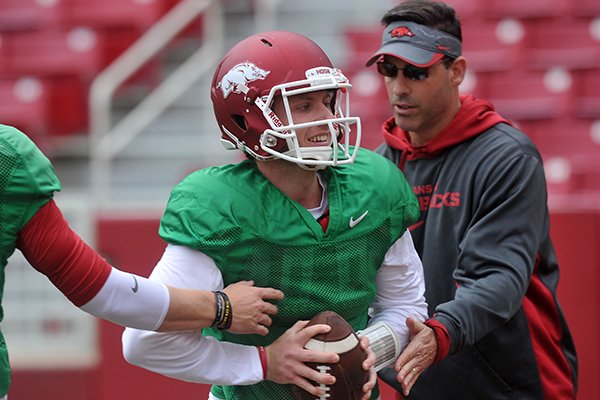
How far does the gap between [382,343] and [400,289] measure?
7.8 inches

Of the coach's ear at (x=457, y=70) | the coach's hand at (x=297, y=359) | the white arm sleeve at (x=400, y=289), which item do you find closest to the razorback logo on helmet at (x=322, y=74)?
the white arm sleeve at (x=400, y=289)

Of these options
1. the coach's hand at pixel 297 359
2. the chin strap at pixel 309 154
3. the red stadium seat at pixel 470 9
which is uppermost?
the chin strap at pixel 309 154

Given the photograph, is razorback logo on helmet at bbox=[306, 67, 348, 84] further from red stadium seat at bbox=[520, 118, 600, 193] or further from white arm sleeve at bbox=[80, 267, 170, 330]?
red stadium seat at bbox=[520, 118, 600, 193]

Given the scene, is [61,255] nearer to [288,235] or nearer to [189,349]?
[189,349]

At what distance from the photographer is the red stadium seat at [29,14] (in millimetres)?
8305

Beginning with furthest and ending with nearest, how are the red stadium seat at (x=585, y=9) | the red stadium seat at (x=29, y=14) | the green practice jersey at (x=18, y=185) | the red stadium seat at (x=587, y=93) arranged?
1. the red stadium seat at (x=29, y=14)
2. the red stadium seat at (x=585, y=9)
3. the red stadium seat at (x=587, y=93)
4. the green practice jersey at (x=18, y=185)

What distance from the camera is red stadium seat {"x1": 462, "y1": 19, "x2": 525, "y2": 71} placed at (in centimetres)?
679

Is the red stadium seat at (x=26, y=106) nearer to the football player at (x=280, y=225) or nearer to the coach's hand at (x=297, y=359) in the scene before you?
the football player at (x=280, y=225)

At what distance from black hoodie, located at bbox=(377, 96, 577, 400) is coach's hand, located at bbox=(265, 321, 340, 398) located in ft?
1.65

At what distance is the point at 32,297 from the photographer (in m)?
5.54

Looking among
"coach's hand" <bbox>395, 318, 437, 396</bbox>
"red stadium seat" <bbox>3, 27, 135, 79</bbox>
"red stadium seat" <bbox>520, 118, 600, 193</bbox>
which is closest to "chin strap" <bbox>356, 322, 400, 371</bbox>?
"coach's hand" <bbox>395, 318, 437, 396</bbox>

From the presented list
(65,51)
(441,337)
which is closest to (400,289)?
(441,337)

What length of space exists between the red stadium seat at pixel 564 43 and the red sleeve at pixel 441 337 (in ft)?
14.0

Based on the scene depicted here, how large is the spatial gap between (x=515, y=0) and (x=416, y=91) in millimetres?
4216
